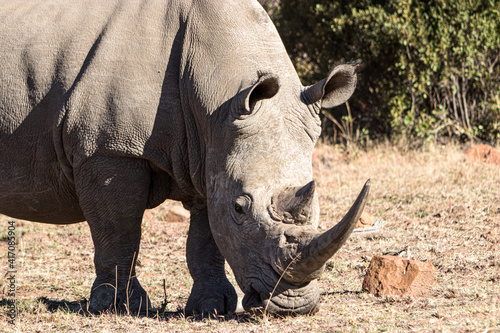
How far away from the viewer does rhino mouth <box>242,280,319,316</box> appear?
436 cm

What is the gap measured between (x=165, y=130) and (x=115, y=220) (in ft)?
2.41

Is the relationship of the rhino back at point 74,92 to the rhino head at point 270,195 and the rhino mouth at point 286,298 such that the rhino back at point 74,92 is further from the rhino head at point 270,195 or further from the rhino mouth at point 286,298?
the rhino mouth at point 286,298

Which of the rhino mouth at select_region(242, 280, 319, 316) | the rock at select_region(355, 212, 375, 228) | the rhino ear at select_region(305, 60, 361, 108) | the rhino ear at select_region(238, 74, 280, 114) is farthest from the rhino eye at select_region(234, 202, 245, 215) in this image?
the rock at select_region(355, 212, 375, 228)

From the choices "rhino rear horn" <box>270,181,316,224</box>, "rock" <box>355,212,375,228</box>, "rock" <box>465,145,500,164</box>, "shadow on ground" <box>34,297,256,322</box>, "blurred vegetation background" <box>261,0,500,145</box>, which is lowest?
"shadow on ground" <box>34,297,256,322</box>

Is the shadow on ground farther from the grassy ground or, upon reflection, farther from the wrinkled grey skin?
the wrinkled grey skin

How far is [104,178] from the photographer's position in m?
5.03

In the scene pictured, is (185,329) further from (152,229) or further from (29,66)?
(152,229)

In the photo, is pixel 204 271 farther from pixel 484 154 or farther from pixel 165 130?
pixel 484 154

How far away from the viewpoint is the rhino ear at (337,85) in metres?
4.94

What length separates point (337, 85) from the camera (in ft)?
17.0

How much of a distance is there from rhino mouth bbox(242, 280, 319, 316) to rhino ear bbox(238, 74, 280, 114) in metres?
1.11

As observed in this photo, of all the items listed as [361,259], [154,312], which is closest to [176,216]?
[361,259]

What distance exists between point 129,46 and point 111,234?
1344 millimetres

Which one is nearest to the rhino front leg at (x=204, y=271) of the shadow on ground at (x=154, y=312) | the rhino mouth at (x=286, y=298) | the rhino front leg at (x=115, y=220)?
the shadow on ground at (x=154, y=312)
